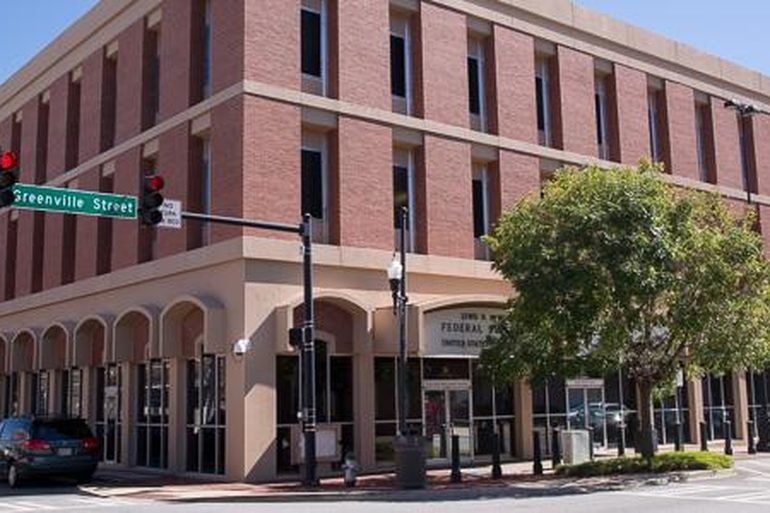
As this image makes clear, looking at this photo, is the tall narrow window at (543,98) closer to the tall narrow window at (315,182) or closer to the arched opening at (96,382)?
the tall narrow window at (315,182)

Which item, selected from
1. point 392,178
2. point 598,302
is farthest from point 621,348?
point 392,178

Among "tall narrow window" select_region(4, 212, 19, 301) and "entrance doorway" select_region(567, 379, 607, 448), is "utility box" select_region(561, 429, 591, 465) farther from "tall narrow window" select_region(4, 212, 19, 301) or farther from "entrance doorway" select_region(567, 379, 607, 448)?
"tall narrow window" select_region(4, 212, 19, 301)

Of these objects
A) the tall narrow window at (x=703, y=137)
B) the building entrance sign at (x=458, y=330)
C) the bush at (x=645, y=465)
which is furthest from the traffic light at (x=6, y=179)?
the tall narrow window at (x=703, y=137)

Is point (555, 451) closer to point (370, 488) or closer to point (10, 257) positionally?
point (370, 488)

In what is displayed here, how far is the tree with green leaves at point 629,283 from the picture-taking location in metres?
22.5

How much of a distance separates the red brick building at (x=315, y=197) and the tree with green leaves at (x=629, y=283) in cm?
378

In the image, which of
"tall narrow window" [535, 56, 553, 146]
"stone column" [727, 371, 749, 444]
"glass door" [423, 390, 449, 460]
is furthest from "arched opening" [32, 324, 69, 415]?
"stone column" [727, 371, 749, 444]

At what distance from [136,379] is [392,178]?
9.88 metres

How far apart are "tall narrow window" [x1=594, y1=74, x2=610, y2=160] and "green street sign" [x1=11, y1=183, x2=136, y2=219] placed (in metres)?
19.6

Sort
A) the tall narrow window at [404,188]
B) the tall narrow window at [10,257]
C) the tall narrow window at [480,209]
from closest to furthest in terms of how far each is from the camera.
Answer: the tall narrow window at [404,188]
the tall narrow window at [480,209]
the tall narrow window at [10,257]

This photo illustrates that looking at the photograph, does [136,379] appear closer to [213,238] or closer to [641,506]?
[213,238]

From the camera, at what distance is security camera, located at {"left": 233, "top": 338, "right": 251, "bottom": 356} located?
24203 mm

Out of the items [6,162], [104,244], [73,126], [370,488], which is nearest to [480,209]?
[370,488]

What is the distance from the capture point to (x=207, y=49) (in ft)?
93.0
